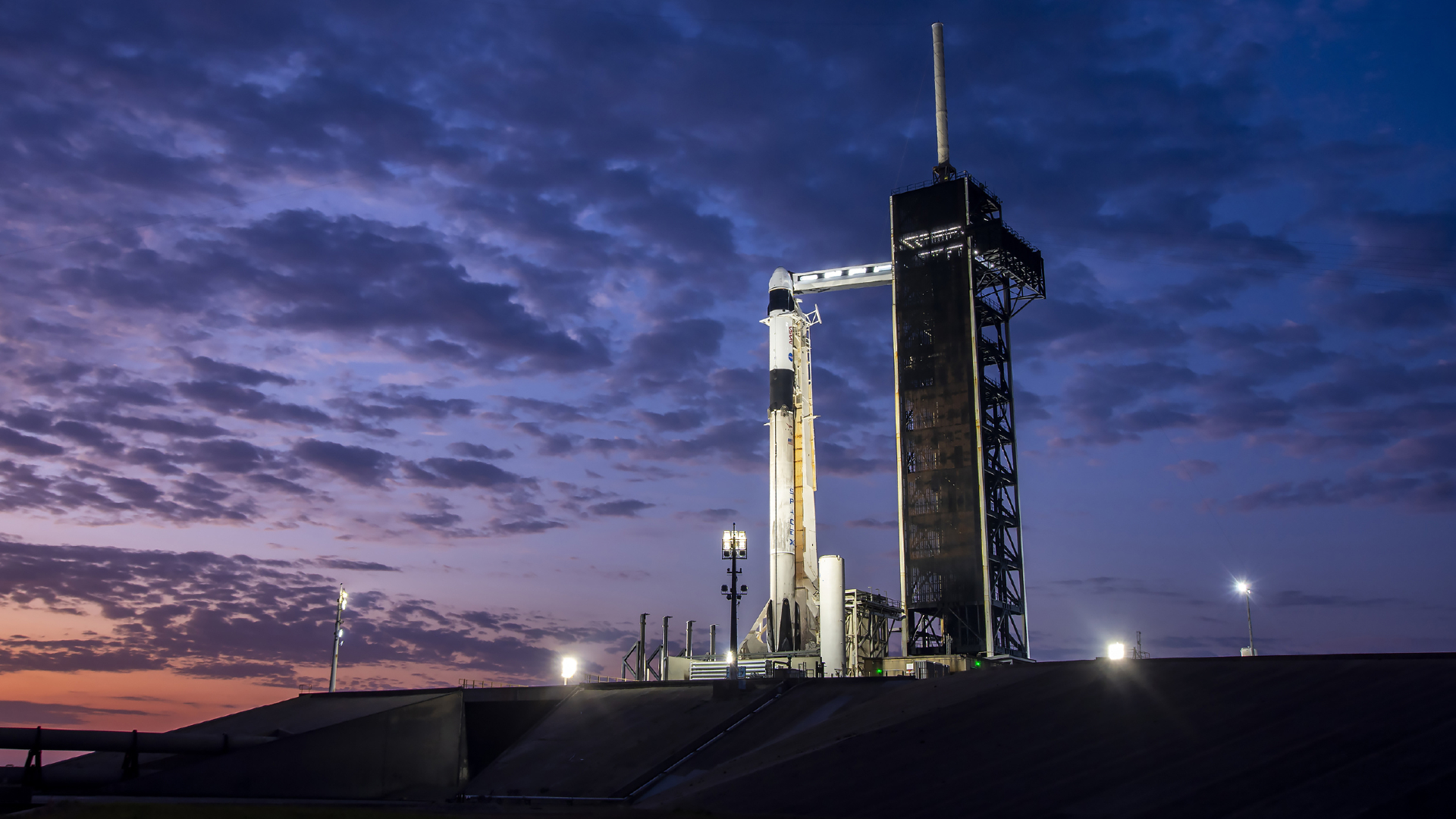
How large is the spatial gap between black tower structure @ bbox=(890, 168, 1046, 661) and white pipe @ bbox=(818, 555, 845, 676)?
46.3 ft

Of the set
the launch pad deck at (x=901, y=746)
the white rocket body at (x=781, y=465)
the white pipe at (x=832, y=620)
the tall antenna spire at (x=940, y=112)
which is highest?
the tall antenna spire at (x=940, y=112)

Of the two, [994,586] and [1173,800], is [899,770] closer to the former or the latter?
[1173,800]

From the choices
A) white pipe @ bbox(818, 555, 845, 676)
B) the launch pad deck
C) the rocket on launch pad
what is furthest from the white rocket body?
the launch pad deck

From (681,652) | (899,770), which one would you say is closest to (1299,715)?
(899,770)

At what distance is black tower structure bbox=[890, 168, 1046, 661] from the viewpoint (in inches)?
3280

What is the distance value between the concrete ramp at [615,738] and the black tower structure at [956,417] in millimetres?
40037

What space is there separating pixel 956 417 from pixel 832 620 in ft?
74.8

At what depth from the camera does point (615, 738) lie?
42438 millimetres

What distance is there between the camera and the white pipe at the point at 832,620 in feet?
233

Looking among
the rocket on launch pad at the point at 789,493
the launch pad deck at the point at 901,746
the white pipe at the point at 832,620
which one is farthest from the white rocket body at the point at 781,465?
the launch pad deck at the point at 901,746

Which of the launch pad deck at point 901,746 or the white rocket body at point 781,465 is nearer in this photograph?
the launch pad deck at point 901,746

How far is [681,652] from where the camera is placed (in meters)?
69.8

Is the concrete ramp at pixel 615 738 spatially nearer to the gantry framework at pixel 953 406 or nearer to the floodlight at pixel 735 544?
the floodlight at pixel 735 544

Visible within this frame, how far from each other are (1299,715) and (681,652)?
49.2 metres
